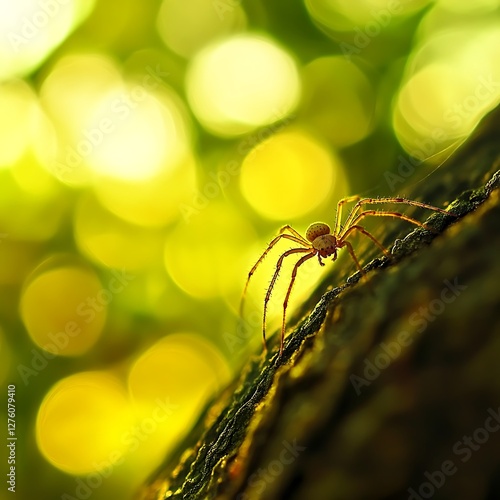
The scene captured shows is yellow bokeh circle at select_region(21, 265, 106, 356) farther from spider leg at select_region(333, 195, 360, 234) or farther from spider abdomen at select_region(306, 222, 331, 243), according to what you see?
spider leg at select_region(333, 195, 360, 234)

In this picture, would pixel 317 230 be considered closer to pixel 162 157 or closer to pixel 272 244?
pixel 272 244

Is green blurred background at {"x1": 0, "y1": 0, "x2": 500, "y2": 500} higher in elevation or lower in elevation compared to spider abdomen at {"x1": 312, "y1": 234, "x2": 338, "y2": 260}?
higher

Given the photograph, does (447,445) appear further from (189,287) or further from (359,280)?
(189,287)

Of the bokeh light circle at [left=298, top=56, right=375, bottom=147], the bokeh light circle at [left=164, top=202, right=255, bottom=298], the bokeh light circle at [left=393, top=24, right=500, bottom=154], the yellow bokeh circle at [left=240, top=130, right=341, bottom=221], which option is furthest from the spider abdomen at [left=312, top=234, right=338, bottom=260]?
the bokeh light circle at [left=164, top=202, right=255, bottom=298]

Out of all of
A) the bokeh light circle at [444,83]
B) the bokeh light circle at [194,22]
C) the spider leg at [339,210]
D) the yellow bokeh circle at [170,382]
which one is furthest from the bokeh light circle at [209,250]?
the spider leg at [339,210]

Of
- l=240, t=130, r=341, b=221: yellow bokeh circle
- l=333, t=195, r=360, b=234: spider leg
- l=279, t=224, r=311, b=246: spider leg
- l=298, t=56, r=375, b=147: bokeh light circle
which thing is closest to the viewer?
l=333, t=195, r=360, b=234: spider leg

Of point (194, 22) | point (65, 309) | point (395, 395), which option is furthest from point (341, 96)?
point (395, 395)

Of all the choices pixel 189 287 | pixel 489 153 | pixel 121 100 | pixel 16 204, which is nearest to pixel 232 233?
pixel 189 287
